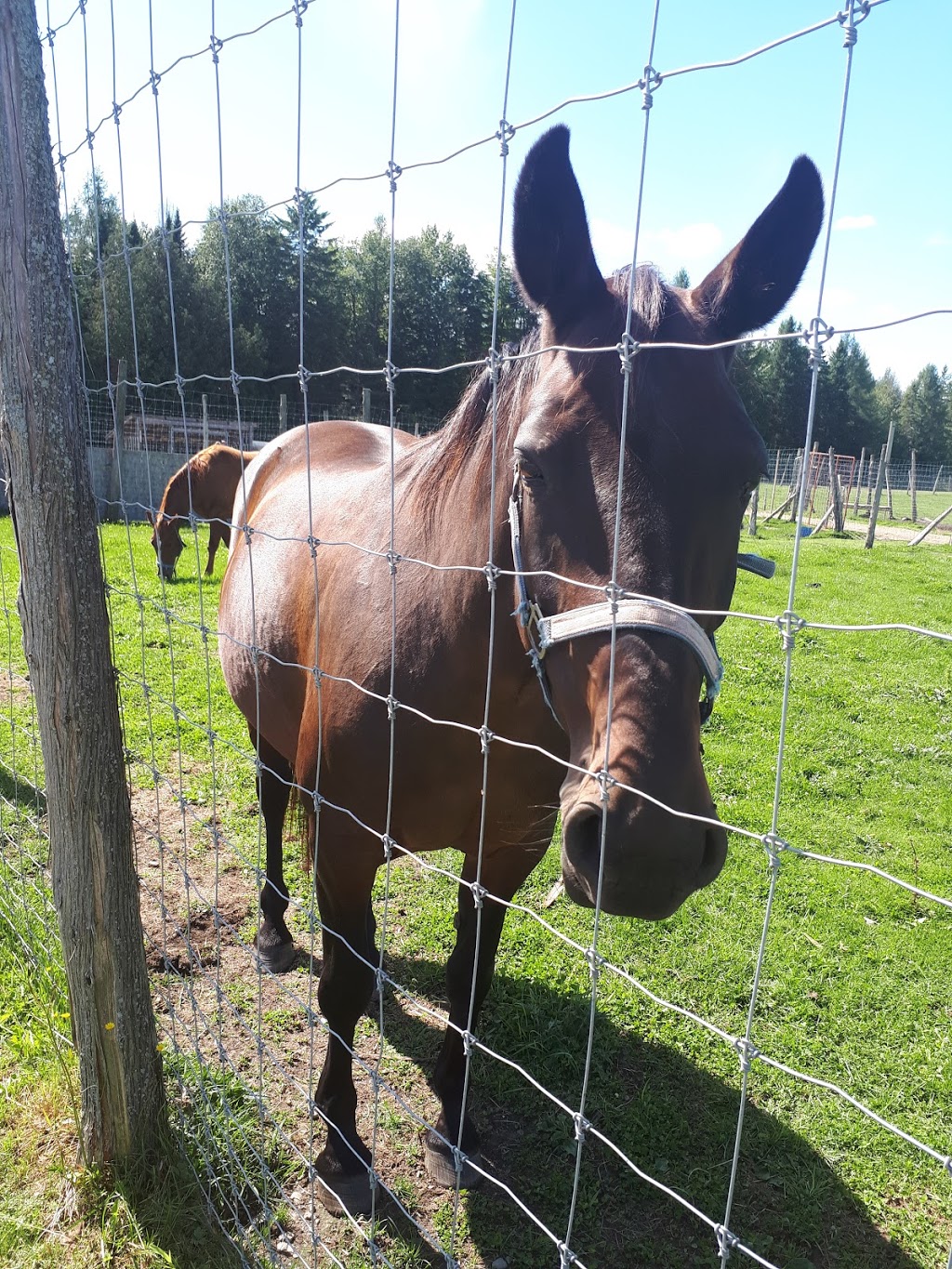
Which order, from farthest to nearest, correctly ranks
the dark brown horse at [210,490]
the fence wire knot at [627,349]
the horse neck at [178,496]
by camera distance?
the horse neck at [178,496] → the dark brown horse at [210,490] → the fence wire knot at [627,349]

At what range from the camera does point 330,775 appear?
6.91 ft

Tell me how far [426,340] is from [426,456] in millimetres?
7806

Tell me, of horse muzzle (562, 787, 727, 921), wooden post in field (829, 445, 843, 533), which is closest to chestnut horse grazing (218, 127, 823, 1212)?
horse muzzle (562, 787, 727, 921)

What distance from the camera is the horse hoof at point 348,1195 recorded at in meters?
2.25

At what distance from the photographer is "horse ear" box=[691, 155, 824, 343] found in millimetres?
1462

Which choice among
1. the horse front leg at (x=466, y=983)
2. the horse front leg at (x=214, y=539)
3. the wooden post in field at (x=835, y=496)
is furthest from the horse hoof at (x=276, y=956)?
the wooden post in field at (x=835, y=496)

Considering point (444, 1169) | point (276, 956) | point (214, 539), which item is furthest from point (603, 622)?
point (214, 539)

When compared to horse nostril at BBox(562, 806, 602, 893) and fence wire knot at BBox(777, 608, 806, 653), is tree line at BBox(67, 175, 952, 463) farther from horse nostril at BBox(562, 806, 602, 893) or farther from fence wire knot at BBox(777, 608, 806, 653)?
horse nostril at BBox(562, 806, 602, 893)

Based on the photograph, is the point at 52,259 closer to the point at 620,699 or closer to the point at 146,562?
the point at 620,699

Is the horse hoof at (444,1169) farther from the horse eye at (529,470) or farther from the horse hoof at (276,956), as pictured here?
the horse eye at (529,470)

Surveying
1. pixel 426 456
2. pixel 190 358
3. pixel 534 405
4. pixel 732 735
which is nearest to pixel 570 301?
pixel 534 405

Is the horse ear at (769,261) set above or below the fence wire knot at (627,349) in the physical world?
above

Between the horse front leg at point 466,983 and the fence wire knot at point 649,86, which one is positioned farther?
the horse front leg at point 466,983

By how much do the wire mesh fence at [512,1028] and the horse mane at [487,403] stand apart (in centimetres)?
5
